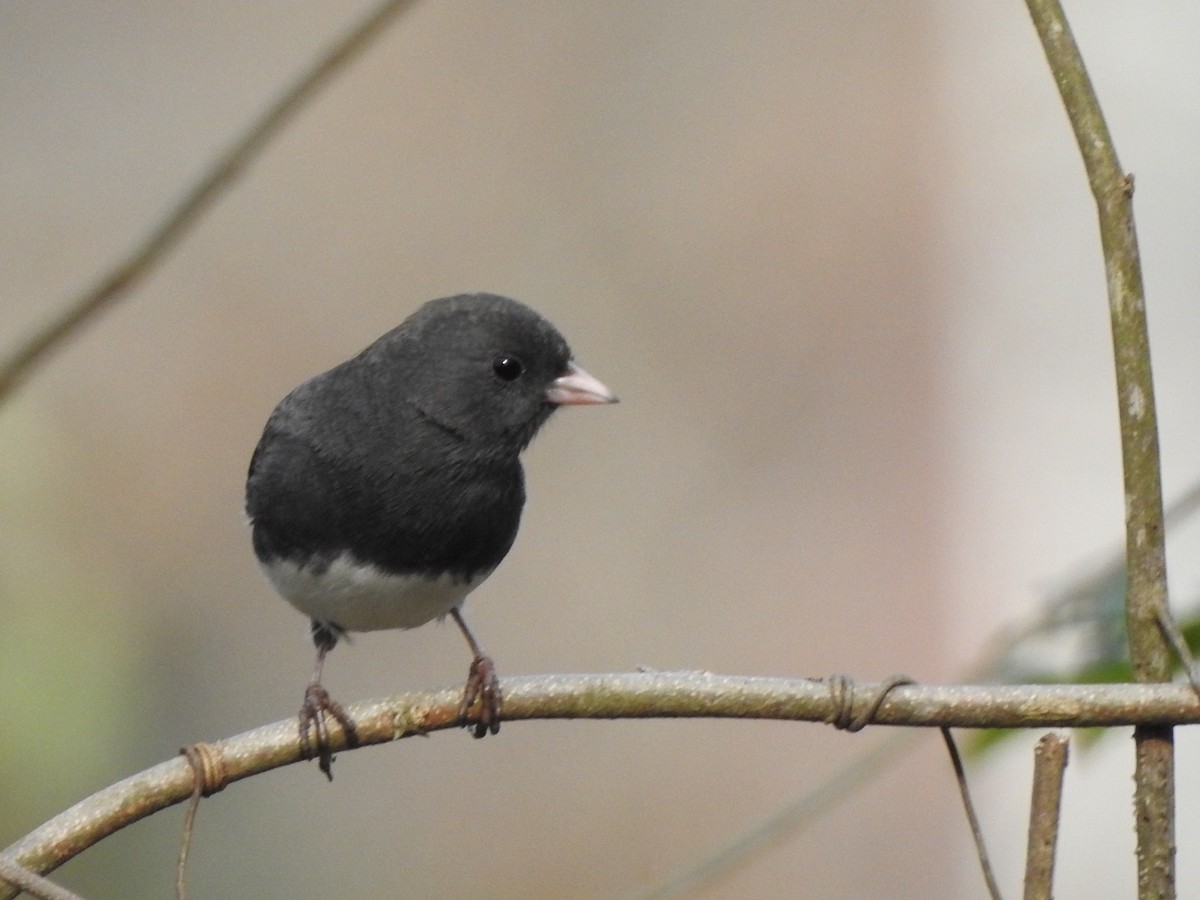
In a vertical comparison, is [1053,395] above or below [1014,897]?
above

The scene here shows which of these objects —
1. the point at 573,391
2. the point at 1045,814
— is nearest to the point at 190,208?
the point at 573,391

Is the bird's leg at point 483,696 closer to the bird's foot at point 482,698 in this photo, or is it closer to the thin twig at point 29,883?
the bird's foot at point 482,698

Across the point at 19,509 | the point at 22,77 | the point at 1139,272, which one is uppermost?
the point at 22,77

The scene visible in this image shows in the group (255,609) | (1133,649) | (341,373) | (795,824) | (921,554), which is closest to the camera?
(1133,649)

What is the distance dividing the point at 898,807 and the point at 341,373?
3053mm

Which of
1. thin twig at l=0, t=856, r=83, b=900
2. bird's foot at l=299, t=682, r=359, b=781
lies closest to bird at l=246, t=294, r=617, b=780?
bird's foot at l=299, t=682, r=359, b=781

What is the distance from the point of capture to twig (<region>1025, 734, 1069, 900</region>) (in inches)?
43.3

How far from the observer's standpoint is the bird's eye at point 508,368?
191 centimetres

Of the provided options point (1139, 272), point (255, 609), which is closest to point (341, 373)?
point (1139, 272)

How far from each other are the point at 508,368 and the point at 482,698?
531 millimetres

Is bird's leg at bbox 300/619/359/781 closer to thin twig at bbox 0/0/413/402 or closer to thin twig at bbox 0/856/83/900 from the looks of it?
thin twig at bbox 0/856/83/900

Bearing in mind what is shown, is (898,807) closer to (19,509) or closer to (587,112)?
(587,112)

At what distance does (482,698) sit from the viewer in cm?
153

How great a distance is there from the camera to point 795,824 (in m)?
1.80
